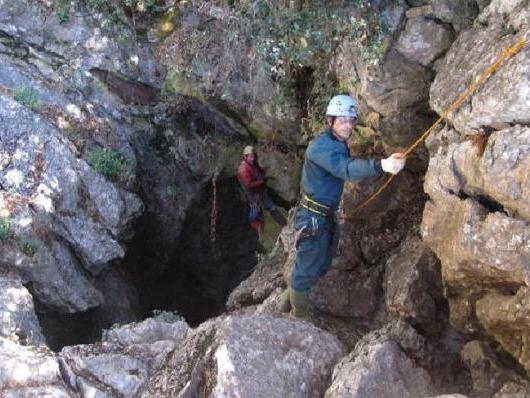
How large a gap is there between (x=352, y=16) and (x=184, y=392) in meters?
5.42

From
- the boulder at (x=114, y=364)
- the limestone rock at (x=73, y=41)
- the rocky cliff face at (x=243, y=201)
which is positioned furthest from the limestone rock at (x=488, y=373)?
the limestone rock at (x=73, y=41)

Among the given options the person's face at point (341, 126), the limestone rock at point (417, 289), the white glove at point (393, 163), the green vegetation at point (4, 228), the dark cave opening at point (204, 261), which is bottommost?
the dark cave opening at point (204, 261)

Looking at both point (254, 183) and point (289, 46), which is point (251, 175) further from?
point (289, 46)

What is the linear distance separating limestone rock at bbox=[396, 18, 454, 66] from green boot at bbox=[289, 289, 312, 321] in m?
3.46

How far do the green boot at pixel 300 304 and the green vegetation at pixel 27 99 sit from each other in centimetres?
674

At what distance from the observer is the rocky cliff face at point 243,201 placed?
6.02 meters

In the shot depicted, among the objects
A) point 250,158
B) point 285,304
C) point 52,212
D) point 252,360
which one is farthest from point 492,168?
point 52,212

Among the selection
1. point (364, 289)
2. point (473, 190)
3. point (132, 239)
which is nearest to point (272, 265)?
point (364, 289)

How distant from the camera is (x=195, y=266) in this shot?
14.7 m

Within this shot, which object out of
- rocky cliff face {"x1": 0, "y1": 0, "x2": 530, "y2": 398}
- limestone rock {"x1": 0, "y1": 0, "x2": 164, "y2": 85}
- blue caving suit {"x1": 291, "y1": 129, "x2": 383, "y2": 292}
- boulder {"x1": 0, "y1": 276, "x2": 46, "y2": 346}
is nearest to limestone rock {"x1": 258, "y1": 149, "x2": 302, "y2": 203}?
rocky cliff face {"x1": 0, "y1": 0, "x2": 530, "y2": 398}

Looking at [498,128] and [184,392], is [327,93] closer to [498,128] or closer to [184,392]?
[498,128]

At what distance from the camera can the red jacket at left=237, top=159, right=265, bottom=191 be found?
11.8 metres

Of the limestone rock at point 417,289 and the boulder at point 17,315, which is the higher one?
the limestone rock at point 417,289

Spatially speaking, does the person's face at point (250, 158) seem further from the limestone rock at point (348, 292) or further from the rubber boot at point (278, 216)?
the limestone rock at point (348, 292)
